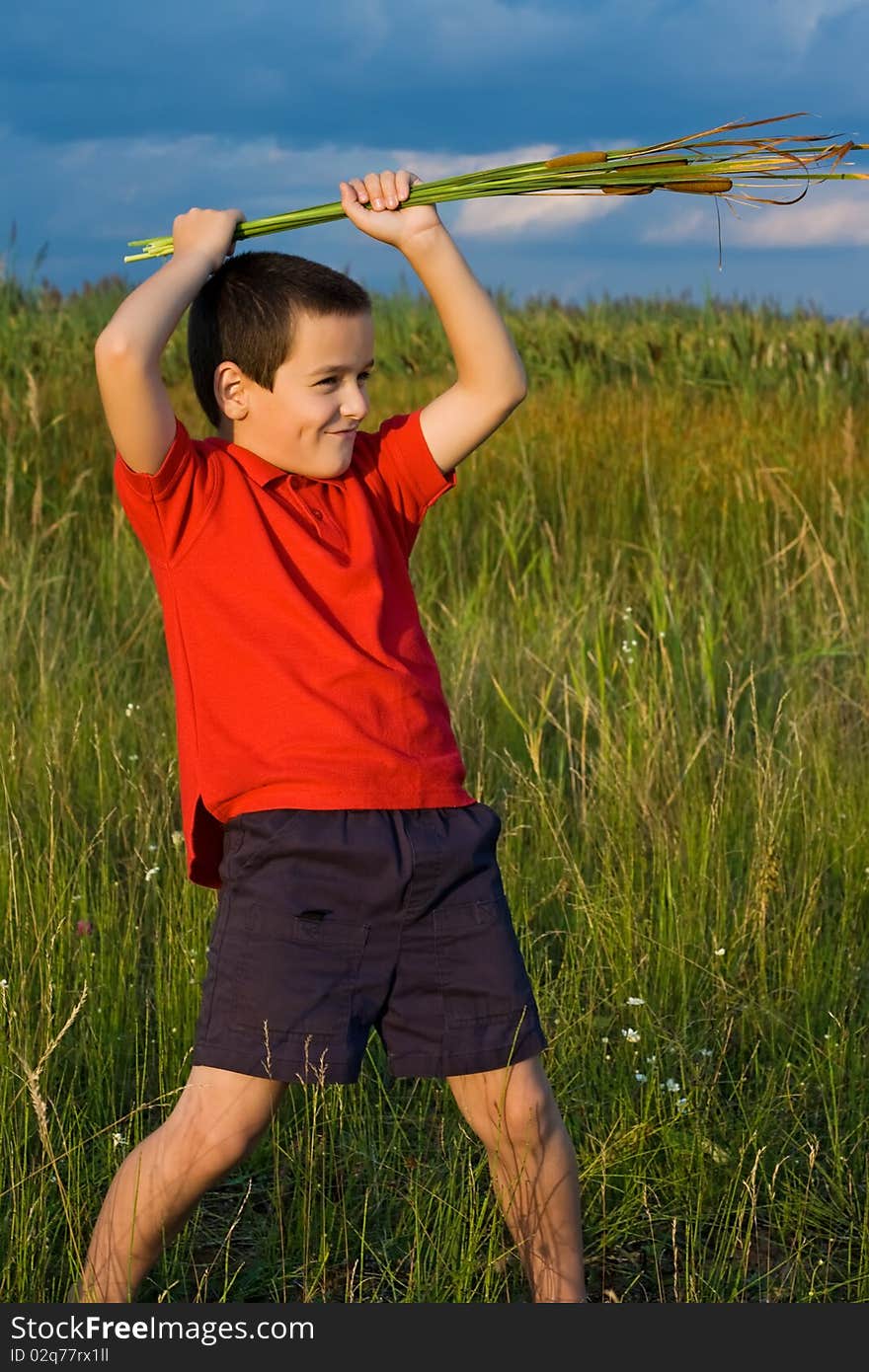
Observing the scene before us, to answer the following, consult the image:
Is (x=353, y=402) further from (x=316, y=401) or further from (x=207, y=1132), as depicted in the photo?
(x=207, y=1132)

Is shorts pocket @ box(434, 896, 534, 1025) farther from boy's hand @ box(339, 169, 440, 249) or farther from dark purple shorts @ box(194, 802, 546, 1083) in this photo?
boy's hand @ box(339, 169, 440, 249)

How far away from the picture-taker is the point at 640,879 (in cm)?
333

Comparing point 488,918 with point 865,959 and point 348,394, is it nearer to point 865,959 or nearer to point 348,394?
point 348,394

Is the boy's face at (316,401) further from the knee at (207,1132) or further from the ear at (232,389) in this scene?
the knee at (207,1132)

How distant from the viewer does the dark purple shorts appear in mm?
1989

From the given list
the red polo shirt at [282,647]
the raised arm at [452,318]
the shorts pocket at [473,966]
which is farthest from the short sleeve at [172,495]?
the shorts pocket at [473,966]

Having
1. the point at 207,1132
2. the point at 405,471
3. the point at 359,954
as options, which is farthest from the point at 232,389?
the point at 207,1132

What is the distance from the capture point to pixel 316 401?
2145 millimetres

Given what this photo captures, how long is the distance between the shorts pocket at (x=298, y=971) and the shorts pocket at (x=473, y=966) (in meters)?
0.12

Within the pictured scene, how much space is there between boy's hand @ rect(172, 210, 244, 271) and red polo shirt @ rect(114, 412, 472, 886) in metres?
0.28

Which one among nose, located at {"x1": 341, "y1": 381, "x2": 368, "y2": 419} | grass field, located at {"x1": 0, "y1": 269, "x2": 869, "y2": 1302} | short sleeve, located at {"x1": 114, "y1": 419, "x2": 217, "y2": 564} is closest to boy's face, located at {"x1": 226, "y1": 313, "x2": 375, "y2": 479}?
nose, located at {"x1": 341, "y1": 381, "x2": 368, "y2": 419}

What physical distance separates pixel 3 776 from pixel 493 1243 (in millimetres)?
1842

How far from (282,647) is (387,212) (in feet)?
2.28

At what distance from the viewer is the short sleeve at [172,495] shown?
6.84 ft
